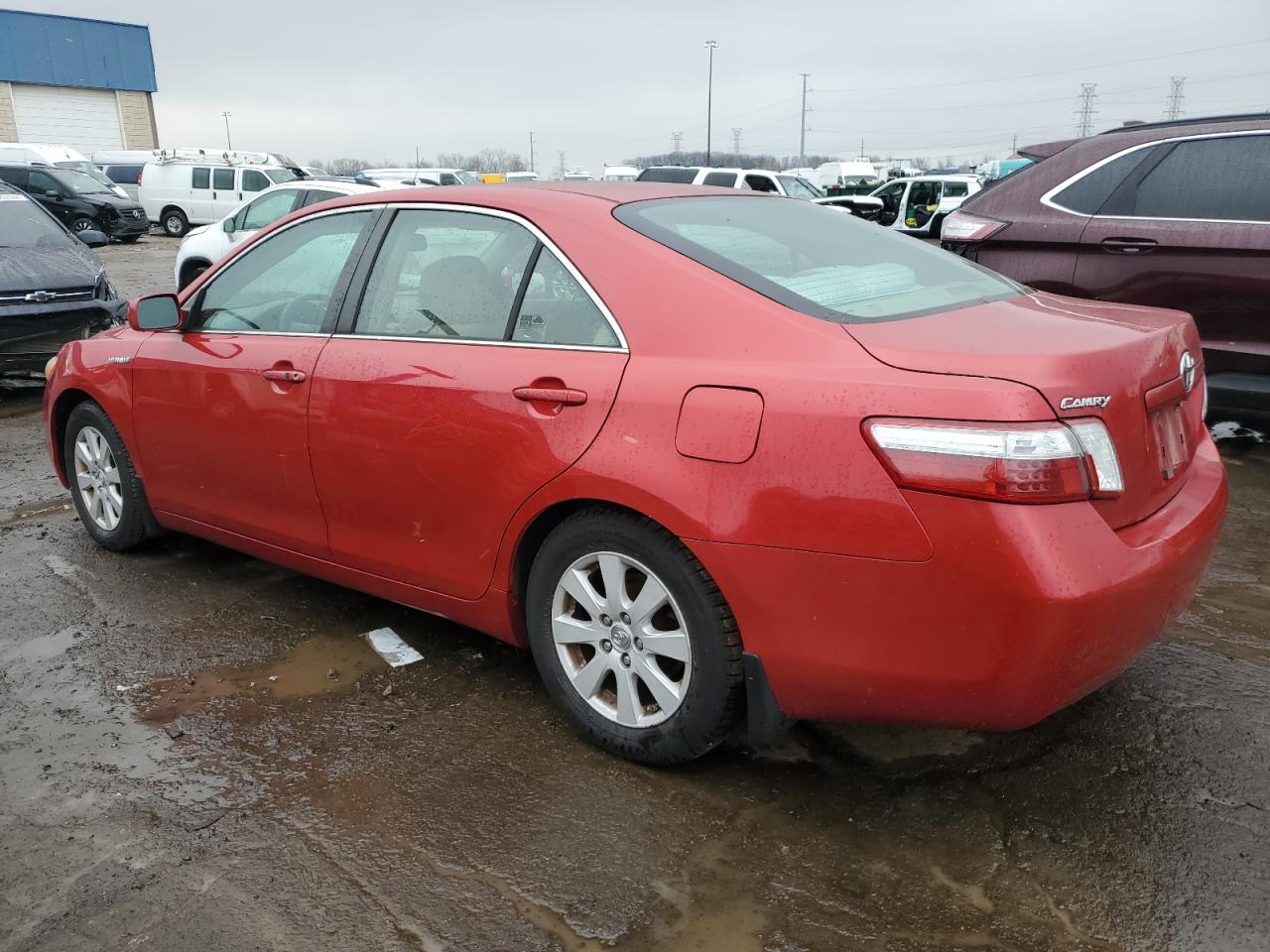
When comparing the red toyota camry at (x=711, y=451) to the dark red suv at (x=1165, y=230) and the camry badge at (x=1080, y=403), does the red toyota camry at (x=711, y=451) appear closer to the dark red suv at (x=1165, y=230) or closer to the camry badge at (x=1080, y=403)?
the camry badge at (x=1080, y=403)

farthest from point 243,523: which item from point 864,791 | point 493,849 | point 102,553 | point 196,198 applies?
point 196,198

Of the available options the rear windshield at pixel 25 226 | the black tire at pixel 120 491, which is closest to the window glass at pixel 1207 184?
the black tire at pixel 120 491

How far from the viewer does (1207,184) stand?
5.27 metres

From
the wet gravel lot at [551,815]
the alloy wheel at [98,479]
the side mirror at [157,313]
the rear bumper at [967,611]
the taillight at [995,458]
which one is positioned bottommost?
the wet gravel lot at [551,815]

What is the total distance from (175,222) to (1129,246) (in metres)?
28.5

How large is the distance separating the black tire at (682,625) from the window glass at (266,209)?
10823 millimetres

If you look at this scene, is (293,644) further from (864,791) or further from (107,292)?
(107,292)

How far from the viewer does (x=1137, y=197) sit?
5371mm

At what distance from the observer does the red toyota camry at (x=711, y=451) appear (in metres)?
2.21

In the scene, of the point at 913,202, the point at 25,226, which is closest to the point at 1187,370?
the point at 25,226

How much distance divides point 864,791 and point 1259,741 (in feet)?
3.77

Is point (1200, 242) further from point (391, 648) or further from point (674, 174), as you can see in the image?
point (674, 174)

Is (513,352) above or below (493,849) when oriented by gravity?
above

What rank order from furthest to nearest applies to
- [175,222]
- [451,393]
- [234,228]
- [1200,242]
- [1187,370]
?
[175,222] → [234,228] → [1200,242] → [451,393] → [1187,370]
